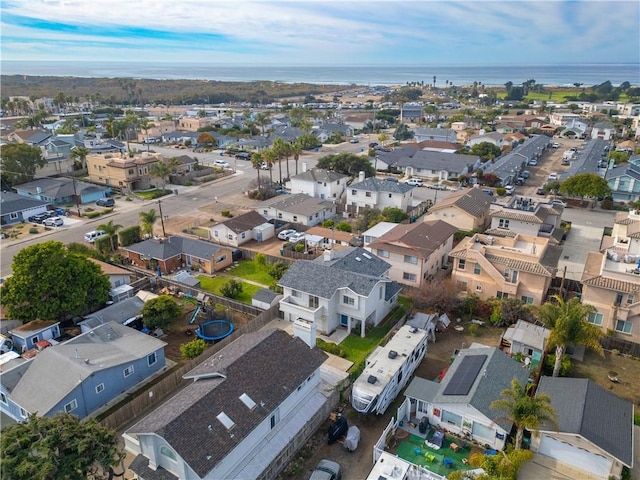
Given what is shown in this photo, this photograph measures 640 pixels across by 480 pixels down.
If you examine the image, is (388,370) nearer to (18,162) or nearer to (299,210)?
(299,210)

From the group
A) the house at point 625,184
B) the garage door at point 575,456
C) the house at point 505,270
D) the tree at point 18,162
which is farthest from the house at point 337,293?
the tree at point 18,162

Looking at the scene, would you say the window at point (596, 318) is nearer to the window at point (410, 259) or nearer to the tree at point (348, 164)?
the window at point (410, 259)

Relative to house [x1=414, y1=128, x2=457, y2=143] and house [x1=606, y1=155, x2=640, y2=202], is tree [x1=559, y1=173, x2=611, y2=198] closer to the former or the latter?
house [x1=606, y1=155, x2=640, y2=202]

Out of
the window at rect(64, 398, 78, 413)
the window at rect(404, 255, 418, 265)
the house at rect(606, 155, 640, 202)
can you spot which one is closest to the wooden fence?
the window at rect(64, 398, 78, 413)

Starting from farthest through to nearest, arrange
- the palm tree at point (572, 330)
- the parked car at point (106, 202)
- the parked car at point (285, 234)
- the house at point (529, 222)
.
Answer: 1. the parked car at point (106, 202)
2. the parked car at point (285, 234)
3. the house at point (529, 222)
4. the palm tree at point (572, 330)

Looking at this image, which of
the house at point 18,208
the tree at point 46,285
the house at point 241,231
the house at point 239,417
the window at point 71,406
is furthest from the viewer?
the house at point 18,208
